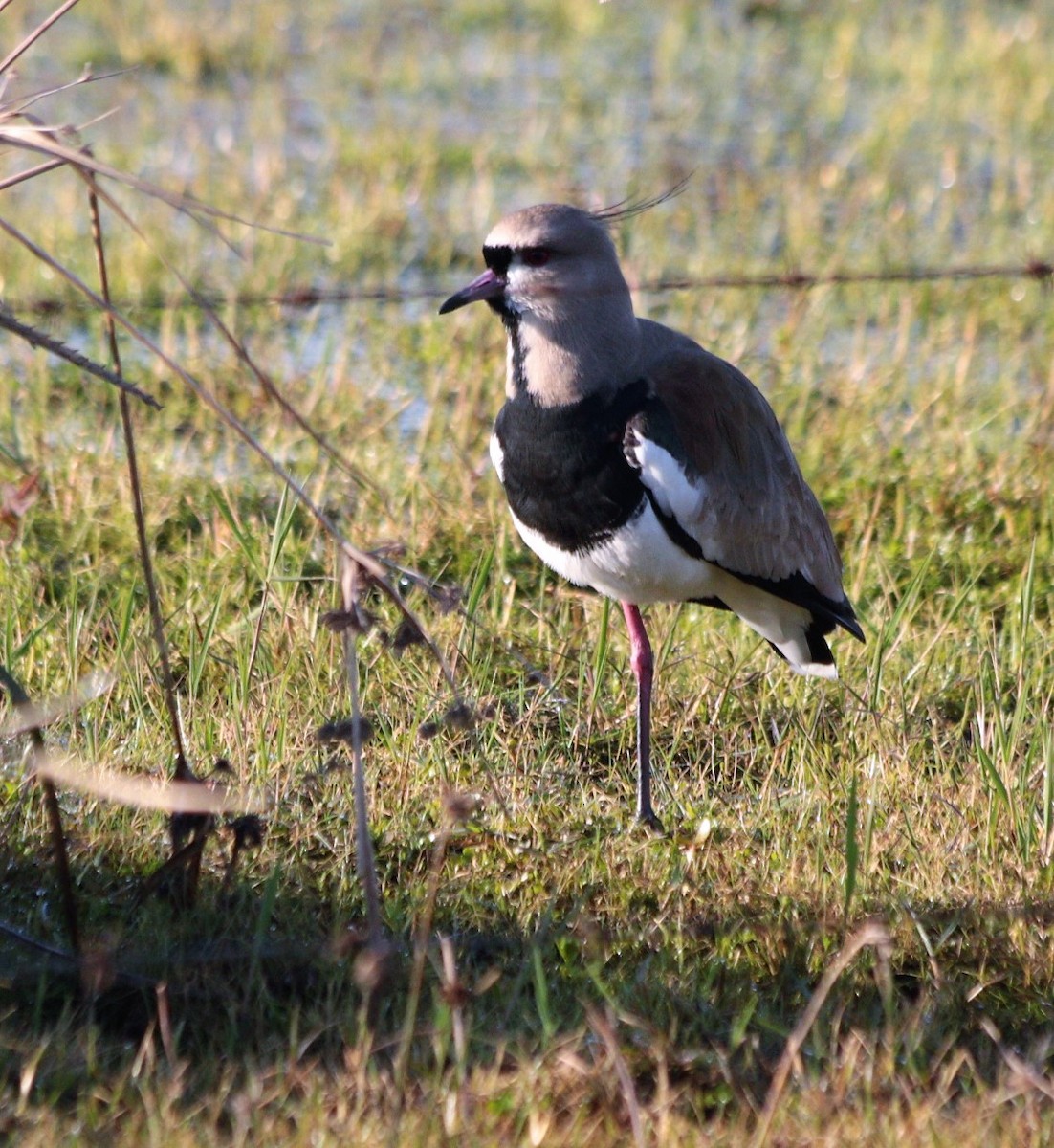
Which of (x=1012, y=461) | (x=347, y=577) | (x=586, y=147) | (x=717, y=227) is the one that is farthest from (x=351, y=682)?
(x=586, y=147)

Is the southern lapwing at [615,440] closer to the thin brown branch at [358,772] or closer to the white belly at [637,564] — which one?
the white belly at [637,564]

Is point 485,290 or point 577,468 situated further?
point 485,290

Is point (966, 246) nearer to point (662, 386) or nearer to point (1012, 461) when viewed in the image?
point (1012, 461)

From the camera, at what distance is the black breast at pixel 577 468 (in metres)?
3.46

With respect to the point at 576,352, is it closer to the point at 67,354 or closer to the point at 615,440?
the point at 615,440

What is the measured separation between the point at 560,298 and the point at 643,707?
2.86 feet

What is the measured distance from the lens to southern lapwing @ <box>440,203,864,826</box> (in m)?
3.48

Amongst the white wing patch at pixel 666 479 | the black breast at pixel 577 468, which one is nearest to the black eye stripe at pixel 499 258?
the black breast at pixel 577 468

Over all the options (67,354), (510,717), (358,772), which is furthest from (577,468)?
(67,354)

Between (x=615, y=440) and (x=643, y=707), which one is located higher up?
(x=615, y=440)

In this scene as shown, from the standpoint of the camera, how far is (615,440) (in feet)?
11.4

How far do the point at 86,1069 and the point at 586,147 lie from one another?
621 cm

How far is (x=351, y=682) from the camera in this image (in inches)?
100.0

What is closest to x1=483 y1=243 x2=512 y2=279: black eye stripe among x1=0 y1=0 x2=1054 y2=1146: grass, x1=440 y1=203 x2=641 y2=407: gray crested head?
x1=440 y1=203 x2=641 y2=407: gray crested head
